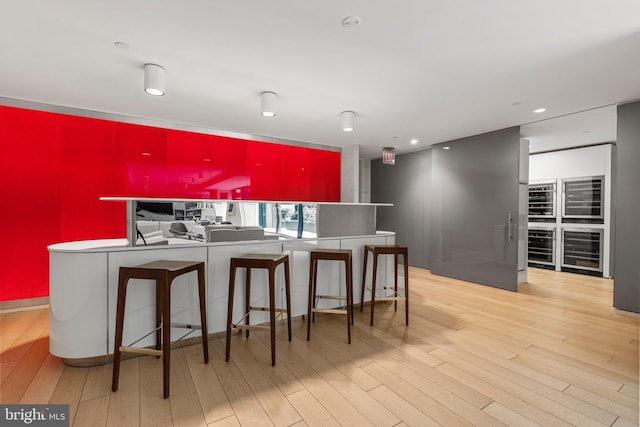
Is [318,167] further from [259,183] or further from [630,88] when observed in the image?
[630,88]

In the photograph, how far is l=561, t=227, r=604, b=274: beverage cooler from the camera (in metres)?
5.14

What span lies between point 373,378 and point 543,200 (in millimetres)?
5783

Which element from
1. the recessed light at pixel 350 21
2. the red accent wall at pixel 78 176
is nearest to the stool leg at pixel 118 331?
the recessed light at pixel 350 21

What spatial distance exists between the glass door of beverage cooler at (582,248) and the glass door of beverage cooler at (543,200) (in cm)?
43

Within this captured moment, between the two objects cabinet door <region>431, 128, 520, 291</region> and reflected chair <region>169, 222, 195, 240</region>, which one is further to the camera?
cabinet door <region>431, 128, 520, 291</region>

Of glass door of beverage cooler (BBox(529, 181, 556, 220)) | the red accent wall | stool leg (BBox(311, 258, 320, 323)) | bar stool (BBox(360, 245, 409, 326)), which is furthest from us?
glass door of beverage cooler (BBox(529, 181, 556, 220))

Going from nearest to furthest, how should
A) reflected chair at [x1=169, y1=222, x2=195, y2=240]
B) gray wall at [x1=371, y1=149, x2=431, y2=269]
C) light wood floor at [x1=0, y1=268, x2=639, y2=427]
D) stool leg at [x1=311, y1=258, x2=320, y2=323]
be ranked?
1. light wood floor at [x1=0, y1=268, x2=639, y2=427]
2. reflected chair at [x1=169, y1=222, x2=195, y2=240]
3. stool leg at [x1=311, y1=258, x2=320, y2=323]
4. gray wall at [x1=371, y1=149, x2=431, y2=269]

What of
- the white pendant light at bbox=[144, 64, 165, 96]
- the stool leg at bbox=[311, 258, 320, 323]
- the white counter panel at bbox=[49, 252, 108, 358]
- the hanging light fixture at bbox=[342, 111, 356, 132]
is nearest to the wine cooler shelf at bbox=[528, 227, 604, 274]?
the hanging light fixture at bbox=[342, 111, 356, 132]

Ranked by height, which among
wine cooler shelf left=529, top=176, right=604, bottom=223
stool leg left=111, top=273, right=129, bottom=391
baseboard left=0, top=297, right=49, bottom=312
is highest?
wine cooler shelf left=529, top=176, right=604, bottom=223

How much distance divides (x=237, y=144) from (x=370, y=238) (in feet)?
9.05

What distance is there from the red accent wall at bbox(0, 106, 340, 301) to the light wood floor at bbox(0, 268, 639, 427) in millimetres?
818

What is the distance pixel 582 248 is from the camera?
5.31 metres

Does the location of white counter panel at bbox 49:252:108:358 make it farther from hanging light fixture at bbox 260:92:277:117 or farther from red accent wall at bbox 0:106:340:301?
hanging light fixture at bbox 260:92:277:117

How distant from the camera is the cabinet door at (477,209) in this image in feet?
14.3
